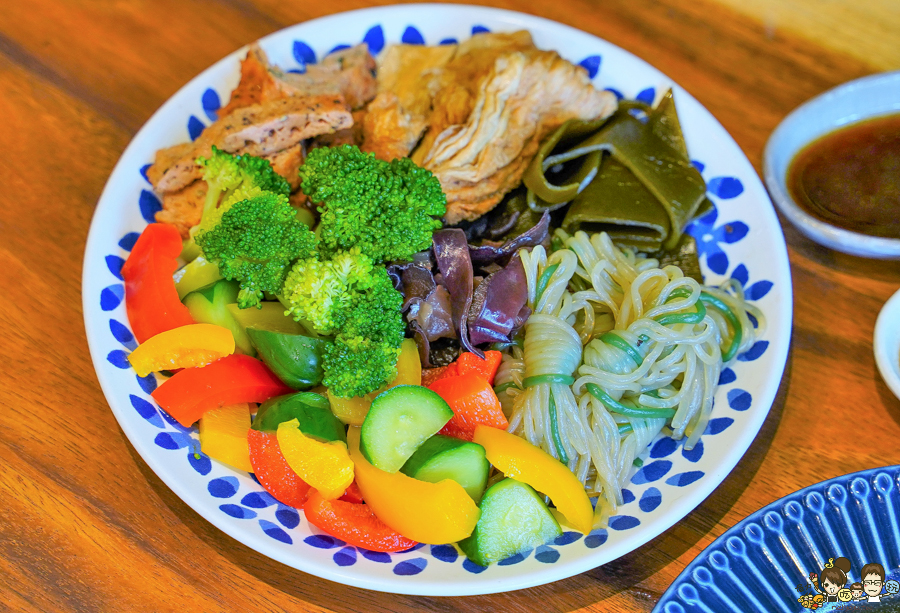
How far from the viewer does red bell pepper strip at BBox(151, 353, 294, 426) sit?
2293 mm

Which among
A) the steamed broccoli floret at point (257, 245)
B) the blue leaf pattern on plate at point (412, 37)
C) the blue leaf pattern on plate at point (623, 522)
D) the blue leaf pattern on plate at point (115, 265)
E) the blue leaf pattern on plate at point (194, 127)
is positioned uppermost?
the blue leaf pattern on plate at point (412, 37)

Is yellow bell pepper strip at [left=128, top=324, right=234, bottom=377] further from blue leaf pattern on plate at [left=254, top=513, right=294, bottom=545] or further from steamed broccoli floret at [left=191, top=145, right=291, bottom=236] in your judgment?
blue leaf pattern on plate at [left=254, top=513, right=294, bottom=545]

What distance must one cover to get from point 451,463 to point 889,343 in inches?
78.5

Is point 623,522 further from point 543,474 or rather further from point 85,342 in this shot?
point 85,342

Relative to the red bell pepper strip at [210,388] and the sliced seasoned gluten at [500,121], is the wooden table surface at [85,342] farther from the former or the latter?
the sliced seasoned gluten at [500,121]

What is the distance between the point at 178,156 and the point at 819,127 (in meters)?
3.33

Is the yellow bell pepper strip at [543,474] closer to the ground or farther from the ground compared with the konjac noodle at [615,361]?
closer to the ground

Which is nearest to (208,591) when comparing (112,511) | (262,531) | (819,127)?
(262,531)

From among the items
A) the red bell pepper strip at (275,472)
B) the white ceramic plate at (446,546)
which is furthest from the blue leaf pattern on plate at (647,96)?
the red bell pepper strip at (275,472)

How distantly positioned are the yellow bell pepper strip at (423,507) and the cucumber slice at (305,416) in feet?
0.74

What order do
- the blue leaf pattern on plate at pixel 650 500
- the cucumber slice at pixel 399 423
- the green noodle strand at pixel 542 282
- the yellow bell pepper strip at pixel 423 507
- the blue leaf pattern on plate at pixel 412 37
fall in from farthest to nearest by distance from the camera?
the blue leaf pattern on plate at pixel 412 37
the green noodle strand at pixel 542 282
the blue leaf pattern on plate at pixel 650 500
the cucumber slice at pixel 399 423
the yellow bell pepper strip at pixel 423 507

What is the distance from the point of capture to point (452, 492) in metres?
2.02

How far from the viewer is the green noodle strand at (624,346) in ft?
8.36

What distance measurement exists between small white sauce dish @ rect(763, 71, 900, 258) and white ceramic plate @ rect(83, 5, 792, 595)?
0.25 meters
